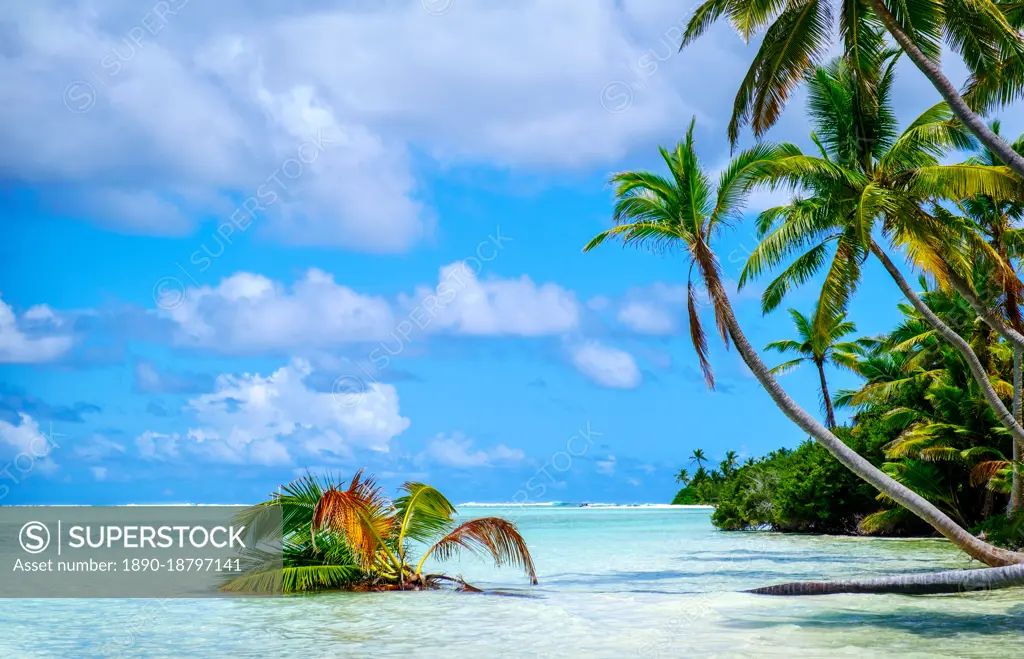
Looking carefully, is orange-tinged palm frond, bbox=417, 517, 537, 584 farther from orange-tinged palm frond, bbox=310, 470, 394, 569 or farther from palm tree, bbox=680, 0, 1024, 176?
palm tree, bbox=680, 0, 1024, 176

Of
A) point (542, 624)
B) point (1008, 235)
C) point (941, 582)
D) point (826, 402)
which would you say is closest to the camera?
point (941, 582)

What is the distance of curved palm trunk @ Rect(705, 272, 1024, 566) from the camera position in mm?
13930

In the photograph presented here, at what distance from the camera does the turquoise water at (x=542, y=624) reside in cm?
1049

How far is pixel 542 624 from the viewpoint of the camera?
41.7 ft

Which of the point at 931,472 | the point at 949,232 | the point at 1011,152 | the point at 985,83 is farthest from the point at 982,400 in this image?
the point at 1011,152

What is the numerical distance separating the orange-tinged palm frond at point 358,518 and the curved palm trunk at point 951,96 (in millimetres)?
10591

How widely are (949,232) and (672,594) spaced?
8276mm

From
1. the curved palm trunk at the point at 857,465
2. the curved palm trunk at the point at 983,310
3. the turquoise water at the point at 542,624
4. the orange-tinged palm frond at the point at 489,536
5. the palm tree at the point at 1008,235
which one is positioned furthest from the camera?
the palm tree at the point at 1008,235

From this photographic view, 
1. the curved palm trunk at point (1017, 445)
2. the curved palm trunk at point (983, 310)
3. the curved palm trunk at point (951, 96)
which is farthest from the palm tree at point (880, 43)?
the curved palm trunk at point (1017, 445)

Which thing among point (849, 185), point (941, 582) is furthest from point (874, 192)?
point (941, 582)

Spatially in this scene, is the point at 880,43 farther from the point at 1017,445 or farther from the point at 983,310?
the point at 1017,445

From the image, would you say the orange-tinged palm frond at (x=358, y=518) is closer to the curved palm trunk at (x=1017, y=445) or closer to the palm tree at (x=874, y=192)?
the palm tree at (x=874, y=192)

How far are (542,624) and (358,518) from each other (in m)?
3.75

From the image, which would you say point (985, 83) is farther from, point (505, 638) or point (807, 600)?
point (505, 638)
